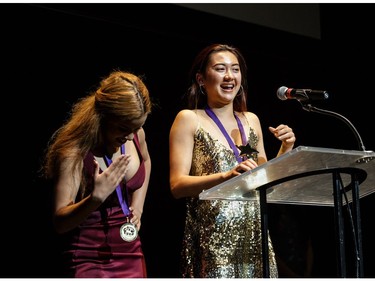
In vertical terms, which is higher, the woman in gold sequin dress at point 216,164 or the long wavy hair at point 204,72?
the long wavy hair at point 204,72

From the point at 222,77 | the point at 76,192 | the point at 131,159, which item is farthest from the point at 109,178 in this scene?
the point at 222,77

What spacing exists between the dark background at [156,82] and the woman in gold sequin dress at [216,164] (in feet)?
2.09

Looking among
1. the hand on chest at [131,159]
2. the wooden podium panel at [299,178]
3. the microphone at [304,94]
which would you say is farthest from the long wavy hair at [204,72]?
the wooden podium panel at [299,178]

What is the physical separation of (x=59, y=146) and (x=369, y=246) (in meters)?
3.06

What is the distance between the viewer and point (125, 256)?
2590 millimetres

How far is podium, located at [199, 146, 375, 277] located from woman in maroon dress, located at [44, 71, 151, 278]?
47cm

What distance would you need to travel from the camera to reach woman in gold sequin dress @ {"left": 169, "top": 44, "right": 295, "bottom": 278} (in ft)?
9.09

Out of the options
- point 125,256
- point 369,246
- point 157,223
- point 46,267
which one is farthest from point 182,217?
point 125,256

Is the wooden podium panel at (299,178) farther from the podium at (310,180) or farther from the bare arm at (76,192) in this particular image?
the bare arm at (76,192)

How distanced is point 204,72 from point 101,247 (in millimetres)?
1020

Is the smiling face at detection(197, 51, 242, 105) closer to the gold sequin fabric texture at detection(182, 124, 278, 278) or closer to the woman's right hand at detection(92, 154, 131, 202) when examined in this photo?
the gold sequin fabric texture at detection(182, 124, 278, 278)

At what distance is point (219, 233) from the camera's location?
281cm

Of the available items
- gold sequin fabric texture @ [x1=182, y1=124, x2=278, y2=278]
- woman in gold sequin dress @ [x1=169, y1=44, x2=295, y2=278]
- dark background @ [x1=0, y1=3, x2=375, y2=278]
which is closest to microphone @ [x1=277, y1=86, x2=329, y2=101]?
woman in gold sequin dress @ [x1=169, y1=44, x2=295, y2=278]

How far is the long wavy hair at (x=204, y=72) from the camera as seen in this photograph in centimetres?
309
